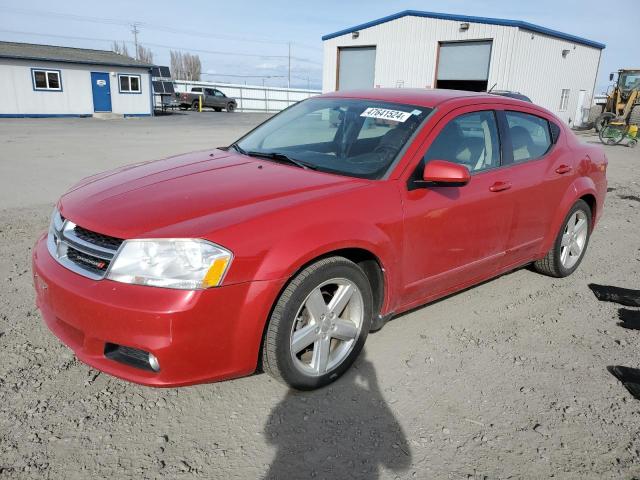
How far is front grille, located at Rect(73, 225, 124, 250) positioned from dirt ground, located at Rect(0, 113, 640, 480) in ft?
2.86

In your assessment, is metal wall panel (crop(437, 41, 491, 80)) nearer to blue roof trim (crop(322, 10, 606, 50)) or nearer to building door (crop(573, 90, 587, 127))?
blue roof trim (crop(322, 10, 606, 50))

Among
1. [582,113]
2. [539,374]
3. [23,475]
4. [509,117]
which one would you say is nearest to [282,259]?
[23,475]

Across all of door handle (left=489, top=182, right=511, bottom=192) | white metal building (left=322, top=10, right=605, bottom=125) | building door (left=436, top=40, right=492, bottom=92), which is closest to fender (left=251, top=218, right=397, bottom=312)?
door handle (left=489, top=182, right=511, bottom=192)

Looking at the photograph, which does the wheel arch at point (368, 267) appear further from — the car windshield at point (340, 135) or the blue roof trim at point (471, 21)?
the blue roof trim at point (471, 21)

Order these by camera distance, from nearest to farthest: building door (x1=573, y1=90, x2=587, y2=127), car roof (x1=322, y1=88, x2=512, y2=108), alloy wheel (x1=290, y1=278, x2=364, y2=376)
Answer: alloy wheel (x1=290, y1=278, x2=364, y2=376) < car roof (x1=322, y1=88, x2=512, y2=108) < building door (x1=573, y1=90, x2=587, y2=127)

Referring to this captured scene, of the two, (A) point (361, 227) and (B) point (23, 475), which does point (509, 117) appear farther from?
(B) point (23, 475)

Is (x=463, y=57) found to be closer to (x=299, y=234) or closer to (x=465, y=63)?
(x=465, y=63)

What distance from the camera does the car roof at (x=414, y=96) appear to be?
3.68 metres

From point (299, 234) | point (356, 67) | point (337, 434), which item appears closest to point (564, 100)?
point (356, 67)

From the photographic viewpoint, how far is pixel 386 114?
361 centimetres

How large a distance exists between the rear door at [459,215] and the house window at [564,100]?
30.4 metres

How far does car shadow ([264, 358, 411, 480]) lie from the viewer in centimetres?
239

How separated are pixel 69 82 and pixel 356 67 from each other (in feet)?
53.3

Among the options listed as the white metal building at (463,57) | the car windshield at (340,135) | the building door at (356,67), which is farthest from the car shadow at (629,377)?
the building door at (356,67)
